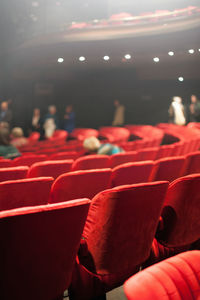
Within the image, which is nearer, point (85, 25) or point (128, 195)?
point (128, 195)

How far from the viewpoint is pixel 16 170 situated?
186 cm

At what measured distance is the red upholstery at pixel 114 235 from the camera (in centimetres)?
122

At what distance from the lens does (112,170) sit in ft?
5.98

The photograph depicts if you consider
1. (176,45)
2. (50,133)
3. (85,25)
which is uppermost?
(85,25)

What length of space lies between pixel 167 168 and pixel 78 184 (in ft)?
2.38

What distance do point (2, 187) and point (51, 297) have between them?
47cm

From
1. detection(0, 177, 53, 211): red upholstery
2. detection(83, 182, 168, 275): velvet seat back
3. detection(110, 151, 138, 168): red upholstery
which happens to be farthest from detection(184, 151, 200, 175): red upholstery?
detection(0, 177, 53, 211): red upholstery

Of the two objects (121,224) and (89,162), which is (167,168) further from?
(121,224)

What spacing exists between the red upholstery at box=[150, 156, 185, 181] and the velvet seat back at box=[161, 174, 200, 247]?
0.54 m

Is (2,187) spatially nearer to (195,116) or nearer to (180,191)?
(180,191)

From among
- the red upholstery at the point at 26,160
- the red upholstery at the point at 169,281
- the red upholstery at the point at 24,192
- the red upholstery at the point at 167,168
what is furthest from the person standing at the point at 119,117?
the red upholstery at the point at 169,281

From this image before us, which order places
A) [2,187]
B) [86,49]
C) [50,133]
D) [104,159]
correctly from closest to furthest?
[2,187] → [104,159] → [50,133] → [86,49]

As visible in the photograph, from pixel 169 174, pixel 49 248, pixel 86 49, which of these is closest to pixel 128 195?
pixel 49 248

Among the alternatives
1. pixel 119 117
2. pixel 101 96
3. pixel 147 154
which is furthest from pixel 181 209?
pixel 101 96
